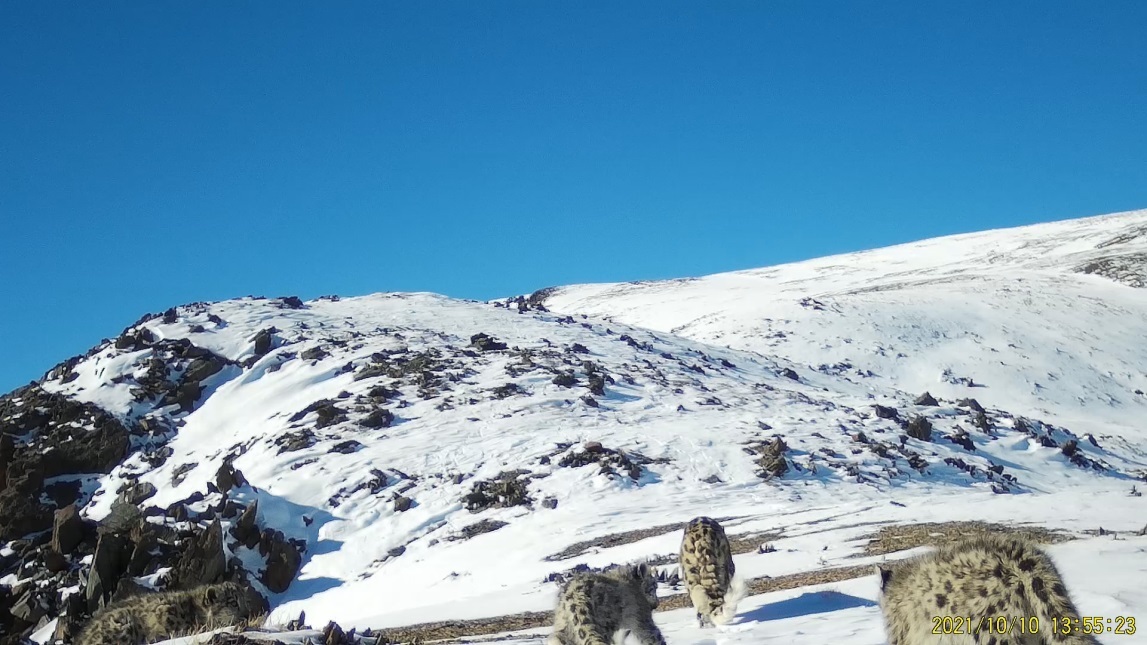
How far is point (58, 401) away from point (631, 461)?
2839cm

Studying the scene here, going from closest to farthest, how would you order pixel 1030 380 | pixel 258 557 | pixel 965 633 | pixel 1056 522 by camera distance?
pixel 965 633 < pixel 1056 522 < pixel 258 557 < pixel 1030 380

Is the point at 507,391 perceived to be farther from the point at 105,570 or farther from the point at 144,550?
the point at 105,570

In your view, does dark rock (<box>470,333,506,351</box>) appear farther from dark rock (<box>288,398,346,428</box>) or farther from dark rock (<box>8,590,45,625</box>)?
dark rock (<box>8,590,45,625</box>)

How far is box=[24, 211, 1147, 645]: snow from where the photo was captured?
1762 cm

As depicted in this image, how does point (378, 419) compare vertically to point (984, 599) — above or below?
above

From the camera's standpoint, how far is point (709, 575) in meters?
10.2

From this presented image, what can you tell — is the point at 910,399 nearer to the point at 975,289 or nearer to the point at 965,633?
the point at 975,289

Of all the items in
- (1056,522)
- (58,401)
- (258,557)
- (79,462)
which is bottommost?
(1056,522)

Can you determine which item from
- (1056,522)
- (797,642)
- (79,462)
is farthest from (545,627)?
(79,462)

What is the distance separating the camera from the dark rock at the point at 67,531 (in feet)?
82.2

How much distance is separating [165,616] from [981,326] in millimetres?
65331

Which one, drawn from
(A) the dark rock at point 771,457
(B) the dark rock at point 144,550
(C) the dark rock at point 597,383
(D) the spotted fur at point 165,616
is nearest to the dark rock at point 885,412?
(A) the dark rock at point 771,457

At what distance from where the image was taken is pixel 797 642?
7.76 meters

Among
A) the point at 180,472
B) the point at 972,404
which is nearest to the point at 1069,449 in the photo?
the point at 972,404
